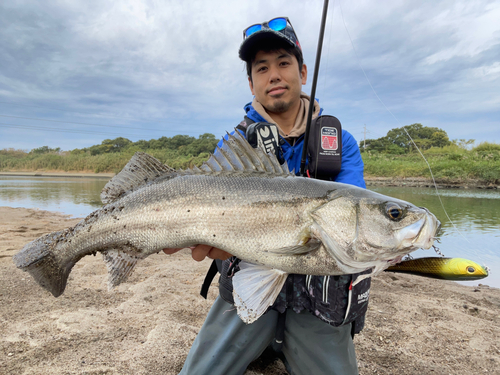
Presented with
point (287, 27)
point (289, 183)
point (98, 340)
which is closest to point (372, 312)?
point (289, 183)

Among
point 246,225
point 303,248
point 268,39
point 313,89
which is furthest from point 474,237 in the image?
point 246,225

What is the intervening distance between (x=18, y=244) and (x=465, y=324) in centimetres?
823

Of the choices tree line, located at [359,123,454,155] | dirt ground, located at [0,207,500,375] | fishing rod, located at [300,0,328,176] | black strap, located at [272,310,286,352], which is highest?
tree line, located at [359,123,454,155]

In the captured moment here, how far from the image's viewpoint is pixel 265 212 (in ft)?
6.42

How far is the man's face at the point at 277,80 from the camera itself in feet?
10.2

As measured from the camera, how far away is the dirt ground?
248cm

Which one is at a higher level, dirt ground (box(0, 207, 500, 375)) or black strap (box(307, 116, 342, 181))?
black strap (box(307, 116, 342, 181))

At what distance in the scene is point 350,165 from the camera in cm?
300

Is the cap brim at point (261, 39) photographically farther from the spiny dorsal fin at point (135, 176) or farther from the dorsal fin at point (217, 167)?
the spiny dorsal fin at point (135, 176)

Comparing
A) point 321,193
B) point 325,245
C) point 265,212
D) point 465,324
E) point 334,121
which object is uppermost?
point 334,121

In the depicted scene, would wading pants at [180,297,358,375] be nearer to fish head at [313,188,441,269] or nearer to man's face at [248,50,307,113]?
fish head at [313,188,441,269]

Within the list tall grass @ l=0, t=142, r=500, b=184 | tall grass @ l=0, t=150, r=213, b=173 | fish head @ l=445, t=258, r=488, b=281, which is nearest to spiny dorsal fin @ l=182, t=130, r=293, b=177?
fish head @ l=445, t=258, r=488, b=281

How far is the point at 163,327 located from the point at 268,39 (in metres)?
3.30

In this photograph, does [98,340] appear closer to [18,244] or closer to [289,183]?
[289,183]
